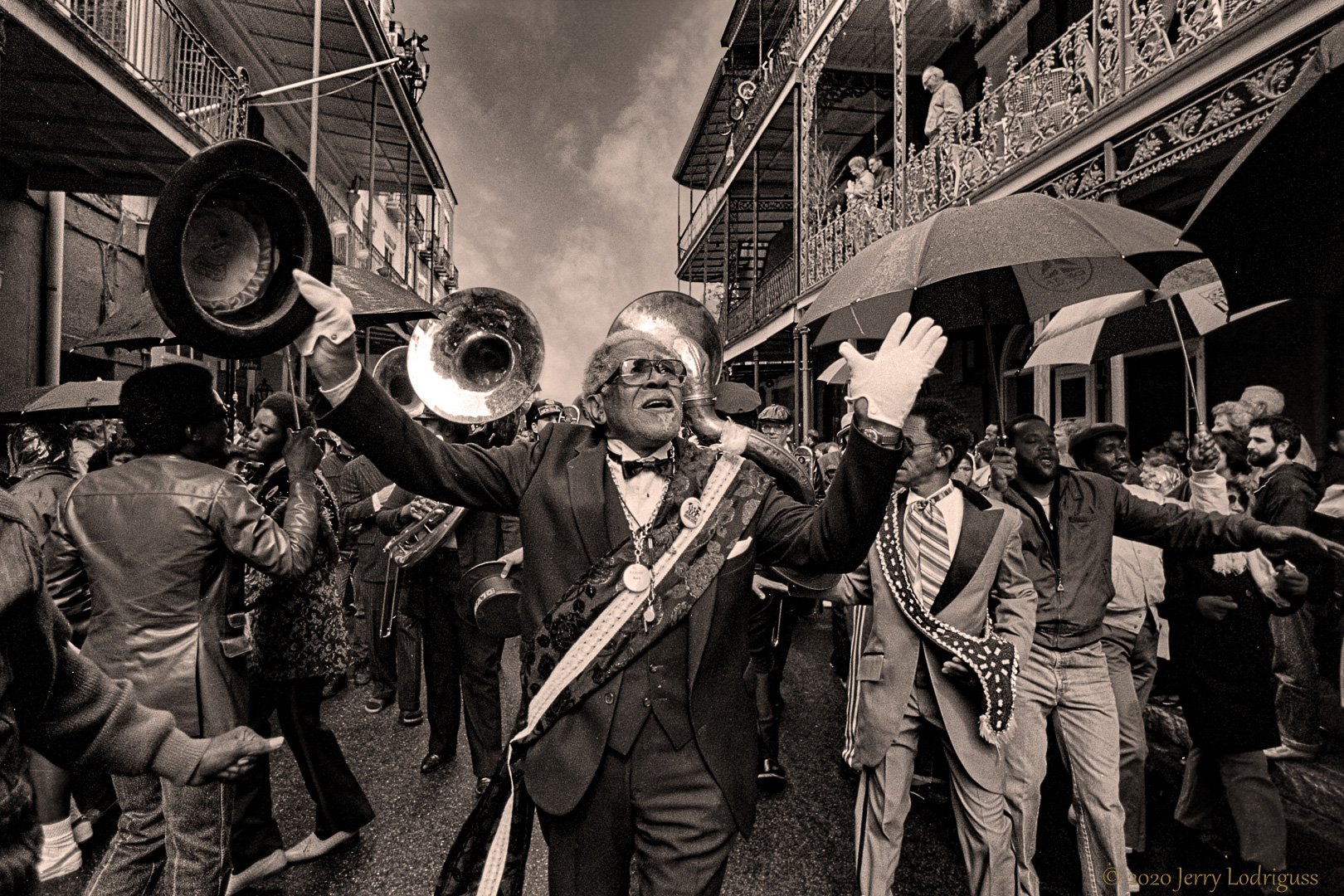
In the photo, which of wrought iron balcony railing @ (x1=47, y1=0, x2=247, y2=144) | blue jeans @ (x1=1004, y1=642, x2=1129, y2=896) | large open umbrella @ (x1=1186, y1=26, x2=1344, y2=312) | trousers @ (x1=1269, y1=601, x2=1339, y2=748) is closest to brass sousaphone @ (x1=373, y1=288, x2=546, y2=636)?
blue jeans @ (x1=1004, y1=642, x2=1129, y2=896)

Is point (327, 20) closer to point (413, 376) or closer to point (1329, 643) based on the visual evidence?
point (413, 376)

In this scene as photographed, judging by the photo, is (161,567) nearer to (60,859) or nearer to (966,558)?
(60,859)

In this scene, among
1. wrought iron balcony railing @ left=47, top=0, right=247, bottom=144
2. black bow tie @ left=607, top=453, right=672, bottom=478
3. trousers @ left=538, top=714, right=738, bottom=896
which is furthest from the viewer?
wrought iron balcony railing @ left=47, top=0, right=247, bottom=144

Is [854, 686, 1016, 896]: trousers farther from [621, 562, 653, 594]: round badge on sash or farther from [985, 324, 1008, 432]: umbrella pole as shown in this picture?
[985, 324, 1008, 432]: umbrella pole

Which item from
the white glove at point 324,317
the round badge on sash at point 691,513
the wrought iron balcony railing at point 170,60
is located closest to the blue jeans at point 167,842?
the white glove at point 324,317

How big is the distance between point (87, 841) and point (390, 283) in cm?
302

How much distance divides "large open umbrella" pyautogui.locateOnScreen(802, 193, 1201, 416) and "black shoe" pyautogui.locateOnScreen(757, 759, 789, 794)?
7.77 feet

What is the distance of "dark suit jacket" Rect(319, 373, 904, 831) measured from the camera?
1.90 m

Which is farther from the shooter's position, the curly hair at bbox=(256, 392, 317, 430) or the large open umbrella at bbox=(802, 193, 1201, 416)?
the curly hair at bbox=(256, 392, 317, 430)

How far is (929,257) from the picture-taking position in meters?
3.26

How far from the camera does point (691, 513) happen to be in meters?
2.20

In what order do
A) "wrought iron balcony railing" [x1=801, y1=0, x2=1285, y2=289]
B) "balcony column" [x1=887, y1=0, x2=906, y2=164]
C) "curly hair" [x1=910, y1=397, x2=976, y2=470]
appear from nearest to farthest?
1. "curly hair" [x1=910, y1=397, x2=976, y2=470]
2. "wrought iron balcony railing" [x1=801, y1=0, x2=1285, y2=289]
3. "balcony column" [x1=887, y1=0, x2=906, y2=164]

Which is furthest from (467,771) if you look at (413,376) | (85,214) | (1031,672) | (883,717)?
(85,214)

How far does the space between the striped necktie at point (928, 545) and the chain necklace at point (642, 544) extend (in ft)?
4.08
